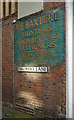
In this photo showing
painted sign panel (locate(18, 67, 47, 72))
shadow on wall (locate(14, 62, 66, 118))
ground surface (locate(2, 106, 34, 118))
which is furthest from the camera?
ground surface (locate(2, 106, 34, 118))

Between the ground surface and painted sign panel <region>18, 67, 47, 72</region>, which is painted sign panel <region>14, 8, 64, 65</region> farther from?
the ground surface

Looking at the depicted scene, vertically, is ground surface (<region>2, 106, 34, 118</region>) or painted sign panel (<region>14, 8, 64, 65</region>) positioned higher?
painted sign panel (<region>14, 8, 64, 65</region>)

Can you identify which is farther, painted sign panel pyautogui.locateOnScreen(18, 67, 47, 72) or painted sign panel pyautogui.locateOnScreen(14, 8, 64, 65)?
painted sign panel pyautogui.locateOnScreen(18, 67, 47, 72)

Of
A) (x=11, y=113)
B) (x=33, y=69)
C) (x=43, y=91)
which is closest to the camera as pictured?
(x=43, y=91)

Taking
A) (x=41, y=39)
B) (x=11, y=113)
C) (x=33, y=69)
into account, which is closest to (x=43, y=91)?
(x=33, y=69)

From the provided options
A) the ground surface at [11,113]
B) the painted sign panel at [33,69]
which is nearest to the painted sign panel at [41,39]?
the painted sign panel at [33,69]

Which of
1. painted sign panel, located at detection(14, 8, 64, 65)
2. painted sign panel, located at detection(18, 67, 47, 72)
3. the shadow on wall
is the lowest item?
the shadow on wall

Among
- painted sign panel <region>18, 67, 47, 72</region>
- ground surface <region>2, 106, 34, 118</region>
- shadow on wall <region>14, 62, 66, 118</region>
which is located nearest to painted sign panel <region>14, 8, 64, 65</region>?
painted sign panel <region>18, 67, 47, 72</region>

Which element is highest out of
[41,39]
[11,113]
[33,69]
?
[41,39]

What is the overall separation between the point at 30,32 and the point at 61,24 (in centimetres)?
108

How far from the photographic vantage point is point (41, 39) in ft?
13.1

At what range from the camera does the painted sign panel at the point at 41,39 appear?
3.60 meters

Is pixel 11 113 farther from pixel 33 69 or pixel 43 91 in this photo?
pixel 33 69

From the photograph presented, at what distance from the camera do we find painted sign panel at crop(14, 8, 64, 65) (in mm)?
3602
